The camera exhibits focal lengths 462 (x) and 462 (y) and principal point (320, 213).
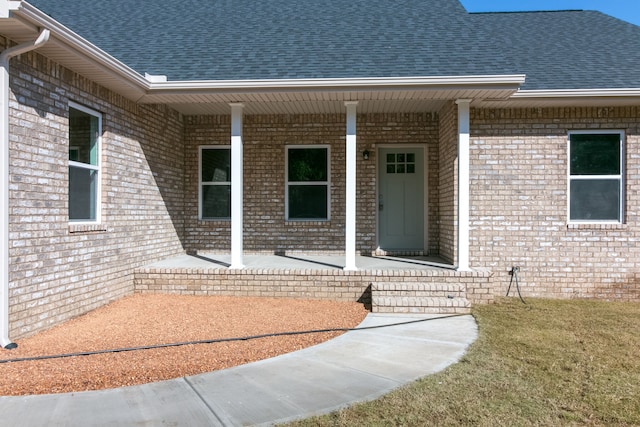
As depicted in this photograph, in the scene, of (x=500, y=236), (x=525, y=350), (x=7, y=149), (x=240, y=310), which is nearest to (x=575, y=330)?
(x=525, y=350)

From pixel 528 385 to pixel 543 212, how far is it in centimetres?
487

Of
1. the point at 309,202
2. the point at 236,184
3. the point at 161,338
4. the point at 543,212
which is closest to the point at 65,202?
the point at 161,338

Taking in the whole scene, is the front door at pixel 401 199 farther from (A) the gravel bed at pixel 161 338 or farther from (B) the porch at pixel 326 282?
(A) the gravel bed at pixel 161 338

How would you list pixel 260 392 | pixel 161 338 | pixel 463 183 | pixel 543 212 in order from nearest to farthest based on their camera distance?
pixel 260 392
pixel 161 338
pixel 463 183
pixel 543 212

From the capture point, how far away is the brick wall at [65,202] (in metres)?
5.05

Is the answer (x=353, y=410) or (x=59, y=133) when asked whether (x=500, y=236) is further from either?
(x=59, y=133)

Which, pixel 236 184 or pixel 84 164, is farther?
pixel 236 184

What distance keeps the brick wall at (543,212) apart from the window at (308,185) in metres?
3.09

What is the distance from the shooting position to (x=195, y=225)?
973cm

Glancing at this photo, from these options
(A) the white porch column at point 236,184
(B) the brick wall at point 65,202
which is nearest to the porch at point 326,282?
(A) the white porch column at point 236,184

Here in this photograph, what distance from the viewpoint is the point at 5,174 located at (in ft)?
15.6

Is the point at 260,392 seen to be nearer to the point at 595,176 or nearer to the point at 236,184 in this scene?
the point at 236,184

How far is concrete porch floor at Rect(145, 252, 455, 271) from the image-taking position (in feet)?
25.1

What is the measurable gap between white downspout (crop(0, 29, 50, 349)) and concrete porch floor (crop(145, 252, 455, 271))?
3.00 meters
